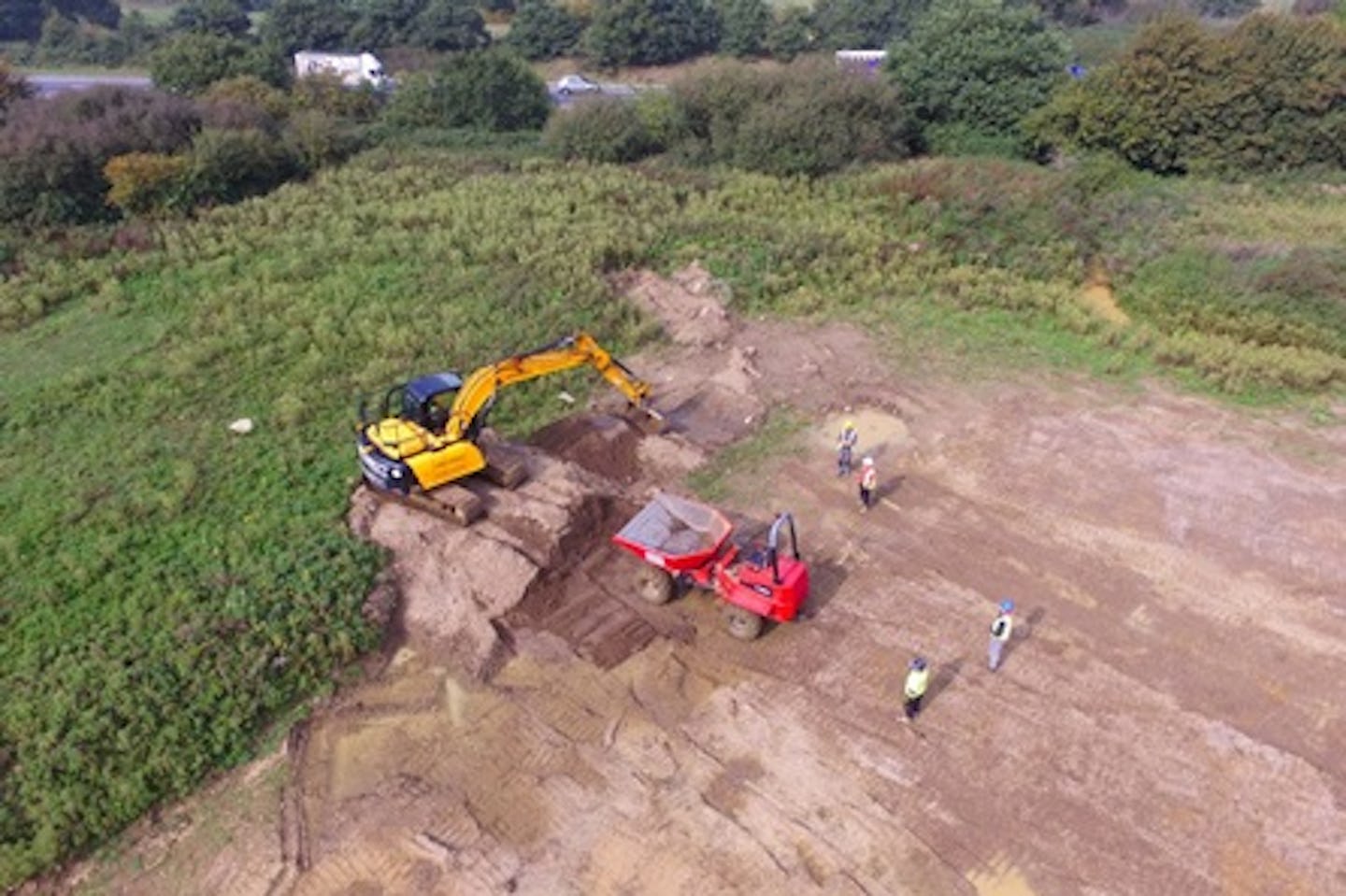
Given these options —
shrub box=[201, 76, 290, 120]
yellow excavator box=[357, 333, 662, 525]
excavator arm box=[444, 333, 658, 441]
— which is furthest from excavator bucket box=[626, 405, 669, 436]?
shrub box=[201, 76, 290, 120]

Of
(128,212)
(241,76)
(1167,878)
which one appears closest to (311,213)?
(128,212)

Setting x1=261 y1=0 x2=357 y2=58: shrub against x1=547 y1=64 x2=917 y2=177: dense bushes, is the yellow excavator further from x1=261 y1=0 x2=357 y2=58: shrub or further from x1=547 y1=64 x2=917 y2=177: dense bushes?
x1=261 y1=0 x2=357 y2=58: shrub

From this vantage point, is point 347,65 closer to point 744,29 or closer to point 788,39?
point 744,29

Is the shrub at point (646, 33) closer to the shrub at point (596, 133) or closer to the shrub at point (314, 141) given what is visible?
the shrub at point (596, 133)

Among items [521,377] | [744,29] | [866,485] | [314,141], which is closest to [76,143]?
[314,141]

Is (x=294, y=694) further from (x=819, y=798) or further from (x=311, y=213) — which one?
(x=311, y=213)
